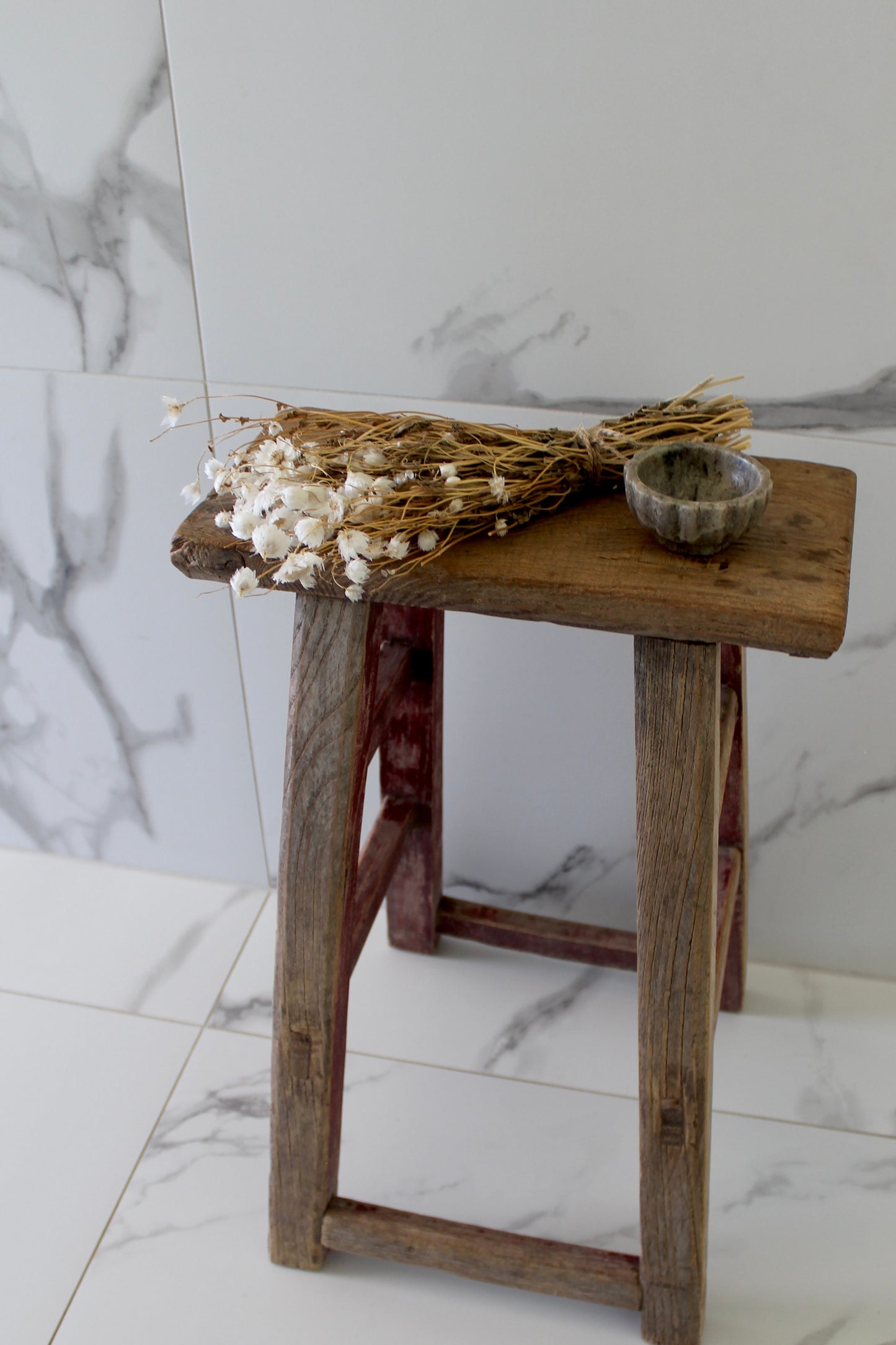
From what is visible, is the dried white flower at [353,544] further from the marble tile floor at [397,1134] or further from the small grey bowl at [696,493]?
the marble tile floor at [397,1134]

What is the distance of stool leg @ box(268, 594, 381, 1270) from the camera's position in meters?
0.90

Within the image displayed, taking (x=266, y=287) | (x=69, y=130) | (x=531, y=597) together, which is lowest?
(x=531, y=597)

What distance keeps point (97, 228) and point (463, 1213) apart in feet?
3.55

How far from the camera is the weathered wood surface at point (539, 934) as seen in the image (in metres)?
1.36

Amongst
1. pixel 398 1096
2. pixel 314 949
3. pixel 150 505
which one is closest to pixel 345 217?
pixel 150 505

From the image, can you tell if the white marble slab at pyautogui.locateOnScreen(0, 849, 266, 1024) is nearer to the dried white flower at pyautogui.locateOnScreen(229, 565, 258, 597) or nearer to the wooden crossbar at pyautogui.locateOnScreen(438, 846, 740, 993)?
the wooden crossbar at pyautogui.locateOnScreen(438, 846, 740, 993)

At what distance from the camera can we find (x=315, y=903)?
0.97m

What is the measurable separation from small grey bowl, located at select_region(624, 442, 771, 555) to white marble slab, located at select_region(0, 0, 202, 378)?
586 mm

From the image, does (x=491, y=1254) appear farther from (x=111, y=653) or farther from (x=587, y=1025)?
(x=111, y=653)

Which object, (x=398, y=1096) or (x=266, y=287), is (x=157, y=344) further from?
(x=398, y=1096)

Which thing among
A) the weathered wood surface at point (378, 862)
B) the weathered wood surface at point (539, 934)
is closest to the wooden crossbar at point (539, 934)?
the weathered wood surface at point (539, 934)

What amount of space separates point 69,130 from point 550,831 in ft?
3.10

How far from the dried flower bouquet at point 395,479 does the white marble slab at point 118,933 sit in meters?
0.77

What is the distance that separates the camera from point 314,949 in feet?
3.24
